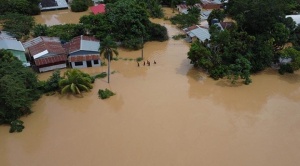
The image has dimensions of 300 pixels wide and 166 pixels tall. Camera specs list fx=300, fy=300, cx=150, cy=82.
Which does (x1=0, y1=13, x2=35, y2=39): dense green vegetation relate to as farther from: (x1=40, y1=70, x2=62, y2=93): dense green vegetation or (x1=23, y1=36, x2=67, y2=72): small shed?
(x1=40, y1=70, x2=62, y2=93): dense green vegetation

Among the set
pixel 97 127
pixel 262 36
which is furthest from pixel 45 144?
pixel 262 36

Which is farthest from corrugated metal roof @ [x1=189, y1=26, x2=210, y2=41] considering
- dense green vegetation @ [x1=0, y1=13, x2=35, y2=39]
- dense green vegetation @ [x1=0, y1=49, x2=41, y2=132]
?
dense green vegetation @ [x1=0, y1=13, x2=35, y2=39]

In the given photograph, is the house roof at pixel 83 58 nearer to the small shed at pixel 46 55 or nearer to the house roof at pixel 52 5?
the small shed at pixel 46 55

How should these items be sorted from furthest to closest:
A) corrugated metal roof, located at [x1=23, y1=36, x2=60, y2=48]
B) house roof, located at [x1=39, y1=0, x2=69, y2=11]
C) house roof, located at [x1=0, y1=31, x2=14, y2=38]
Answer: house roof, located at [x1=39, y1=0, x2=69, y2=11]
house roof, located at [x1=0, y1=31, x2=14, y2=38]
corrugated metal roof, located at [x1=23, y1=36, x2=60, y2=48]

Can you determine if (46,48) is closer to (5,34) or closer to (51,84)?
(51,84)

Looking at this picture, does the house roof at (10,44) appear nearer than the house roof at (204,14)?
Yes

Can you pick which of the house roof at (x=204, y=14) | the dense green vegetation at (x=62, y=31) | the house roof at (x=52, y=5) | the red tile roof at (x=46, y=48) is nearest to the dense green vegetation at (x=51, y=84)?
the red tile roof at (x=46, y=48)
